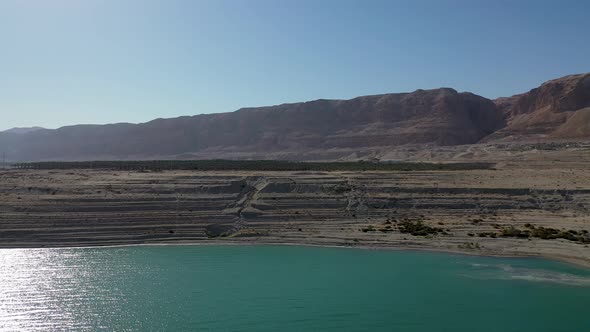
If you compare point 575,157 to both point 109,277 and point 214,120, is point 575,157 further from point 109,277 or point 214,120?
point 214,120

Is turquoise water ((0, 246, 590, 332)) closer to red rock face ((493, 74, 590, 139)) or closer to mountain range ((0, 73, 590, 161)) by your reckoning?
mountain range ((0, 73, 590, 161))

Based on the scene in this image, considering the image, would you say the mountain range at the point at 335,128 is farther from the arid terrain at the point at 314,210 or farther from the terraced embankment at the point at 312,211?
the terraced embankment at the point at 312,211

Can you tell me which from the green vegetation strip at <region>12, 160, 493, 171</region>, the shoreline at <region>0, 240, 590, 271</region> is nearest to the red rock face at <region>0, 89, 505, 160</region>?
the green vegetation strip at <region>12, 160, 493, 171</region>

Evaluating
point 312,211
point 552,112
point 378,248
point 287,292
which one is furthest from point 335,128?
point 287,292

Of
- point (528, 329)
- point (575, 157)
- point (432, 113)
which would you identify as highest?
point (432, 113)

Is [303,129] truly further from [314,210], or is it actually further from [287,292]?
[287,292]

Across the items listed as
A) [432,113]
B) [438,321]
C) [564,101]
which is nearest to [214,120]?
[432,113]

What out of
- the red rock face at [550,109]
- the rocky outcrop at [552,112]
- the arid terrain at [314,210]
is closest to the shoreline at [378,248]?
the arid terrain at [314,210]
